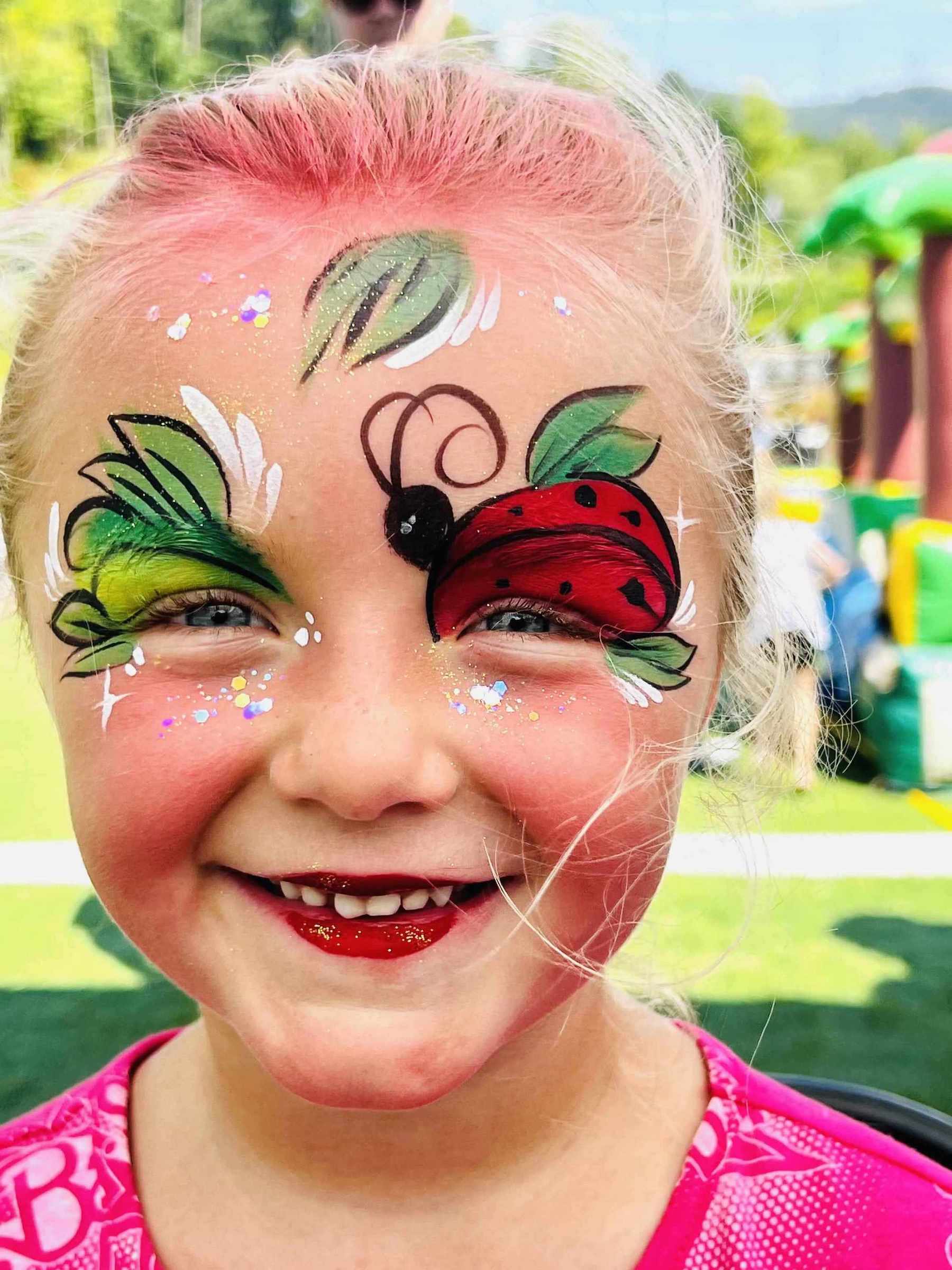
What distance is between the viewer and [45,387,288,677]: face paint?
0.81 m

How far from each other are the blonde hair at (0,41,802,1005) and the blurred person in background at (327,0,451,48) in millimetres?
253

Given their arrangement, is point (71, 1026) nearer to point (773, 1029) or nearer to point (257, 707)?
point (773, 1029)

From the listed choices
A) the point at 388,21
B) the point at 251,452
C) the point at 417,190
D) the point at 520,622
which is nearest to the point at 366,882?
the point at 520,622

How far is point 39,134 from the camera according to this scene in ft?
46.8

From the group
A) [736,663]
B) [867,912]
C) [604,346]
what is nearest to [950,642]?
[867,912]

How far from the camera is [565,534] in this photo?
844 millimetres

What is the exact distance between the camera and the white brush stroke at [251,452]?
80 cm

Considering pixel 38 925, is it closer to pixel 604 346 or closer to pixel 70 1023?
pixel 70 1023

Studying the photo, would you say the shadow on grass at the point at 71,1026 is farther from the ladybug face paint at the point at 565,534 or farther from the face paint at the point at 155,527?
the ladybug face paint at the point at 565,534

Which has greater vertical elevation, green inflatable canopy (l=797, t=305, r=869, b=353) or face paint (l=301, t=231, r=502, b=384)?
face paint (l=301, t=231, r=502, b=384)

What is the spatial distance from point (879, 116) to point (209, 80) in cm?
4940

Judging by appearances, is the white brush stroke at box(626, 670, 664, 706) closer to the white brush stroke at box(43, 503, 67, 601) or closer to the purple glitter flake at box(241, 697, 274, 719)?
the purple glitter flake at box(241, 697, 274, 719)

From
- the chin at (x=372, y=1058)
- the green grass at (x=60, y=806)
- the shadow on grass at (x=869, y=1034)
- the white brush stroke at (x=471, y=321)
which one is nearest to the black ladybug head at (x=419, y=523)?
the white brush stroke at (x=471, y=321)

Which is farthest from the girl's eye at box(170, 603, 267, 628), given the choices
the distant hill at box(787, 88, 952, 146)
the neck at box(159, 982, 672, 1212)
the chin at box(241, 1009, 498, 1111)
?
the distant hill at box(787, 88, 952, 146)
